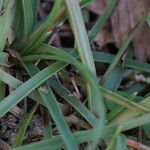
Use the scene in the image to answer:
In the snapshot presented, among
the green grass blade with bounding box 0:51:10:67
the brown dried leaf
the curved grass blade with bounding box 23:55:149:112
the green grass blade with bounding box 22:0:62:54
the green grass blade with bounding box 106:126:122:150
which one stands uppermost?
the green grass blade with bounding box 22:0:62:54

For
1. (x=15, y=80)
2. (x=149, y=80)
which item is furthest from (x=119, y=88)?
(x=15, y=80)

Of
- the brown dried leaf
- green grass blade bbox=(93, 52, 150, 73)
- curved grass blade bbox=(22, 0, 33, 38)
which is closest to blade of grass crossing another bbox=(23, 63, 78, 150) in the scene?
curved grass blade bbox=(22, 0, 33, 38)

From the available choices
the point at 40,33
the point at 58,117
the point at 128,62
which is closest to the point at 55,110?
the point at 58,117

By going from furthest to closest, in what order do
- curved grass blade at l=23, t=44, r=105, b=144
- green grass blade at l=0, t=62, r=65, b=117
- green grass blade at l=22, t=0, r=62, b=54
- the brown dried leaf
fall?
1. the brown dried leaf
2. green grass blade at l=22, t=0, r=62, b=54
3. green grass blade at l=0, t=62, r=65, b=117
4. curved grass blade at l=23, t=44, r=105, b=144

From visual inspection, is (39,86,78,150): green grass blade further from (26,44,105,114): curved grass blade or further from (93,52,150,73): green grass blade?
(93,52,150,73): green grass blade

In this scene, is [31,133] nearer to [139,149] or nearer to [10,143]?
[10,143]

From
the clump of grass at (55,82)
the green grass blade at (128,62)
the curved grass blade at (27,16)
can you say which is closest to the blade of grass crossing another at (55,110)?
the clump of grass at (55,82)

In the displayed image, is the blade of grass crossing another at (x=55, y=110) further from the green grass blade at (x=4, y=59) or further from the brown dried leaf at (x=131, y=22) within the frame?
the brown dried leaf at (x=131, y=22)

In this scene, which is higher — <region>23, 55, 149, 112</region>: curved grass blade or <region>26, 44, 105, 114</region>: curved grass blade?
<region>26, 44, 105, 114</region>: curved grass blade
